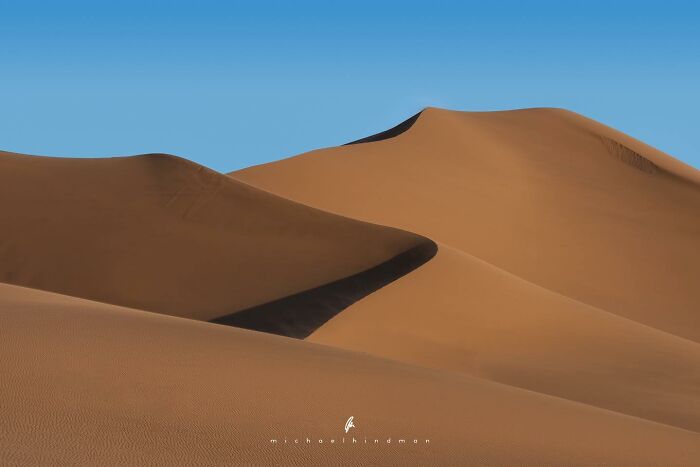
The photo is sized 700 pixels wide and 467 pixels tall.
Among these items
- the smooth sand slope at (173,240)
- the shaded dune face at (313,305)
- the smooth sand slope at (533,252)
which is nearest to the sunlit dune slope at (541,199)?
the smooth sand slope at (533,252)

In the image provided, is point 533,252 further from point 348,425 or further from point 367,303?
point 348,425

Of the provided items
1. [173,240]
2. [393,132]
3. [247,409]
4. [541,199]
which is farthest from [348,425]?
[393,132]

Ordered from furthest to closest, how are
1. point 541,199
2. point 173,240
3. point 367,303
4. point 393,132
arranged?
point 393,132
point 541,199
point 173,240
point 367,303

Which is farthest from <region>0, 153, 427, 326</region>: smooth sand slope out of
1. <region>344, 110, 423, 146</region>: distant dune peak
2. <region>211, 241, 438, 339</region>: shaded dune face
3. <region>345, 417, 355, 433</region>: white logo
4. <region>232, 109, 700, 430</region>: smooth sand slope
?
<region>344, 110, 423, 146</region>: distant dune peak

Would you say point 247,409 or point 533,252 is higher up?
point 533,252

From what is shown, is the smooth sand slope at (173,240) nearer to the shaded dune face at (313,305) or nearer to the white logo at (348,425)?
the shaded dune face at (313,305)

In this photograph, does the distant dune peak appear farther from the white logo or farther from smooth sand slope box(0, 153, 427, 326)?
the white logo
